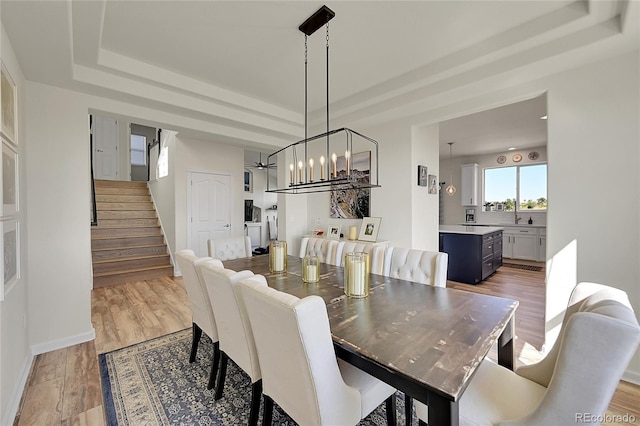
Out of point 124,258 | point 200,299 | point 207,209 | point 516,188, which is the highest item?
point 516,188

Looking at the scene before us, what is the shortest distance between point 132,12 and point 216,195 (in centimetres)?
388

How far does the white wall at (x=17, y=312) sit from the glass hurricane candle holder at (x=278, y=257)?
1696 mm

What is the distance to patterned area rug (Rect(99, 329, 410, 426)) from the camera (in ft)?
5.48

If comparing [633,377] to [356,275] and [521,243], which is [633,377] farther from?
[521,243]

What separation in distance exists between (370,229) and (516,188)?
507 centimetres

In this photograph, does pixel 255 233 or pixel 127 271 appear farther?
pixel 255 233

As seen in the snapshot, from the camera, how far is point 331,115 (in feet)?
13.4

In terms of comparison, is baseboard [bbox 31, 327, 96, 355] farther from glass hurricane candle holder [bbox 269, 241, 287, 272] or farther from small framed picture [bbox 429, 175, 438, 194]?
small framed picture [bbox 429, 175, 438, 194]

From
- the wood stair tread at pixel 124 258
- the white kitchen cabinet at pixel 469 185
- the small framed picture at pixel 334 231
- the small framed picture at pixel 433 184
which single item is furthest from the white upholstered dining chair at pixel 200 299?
the white kitchen cabinet at pixel 469 185

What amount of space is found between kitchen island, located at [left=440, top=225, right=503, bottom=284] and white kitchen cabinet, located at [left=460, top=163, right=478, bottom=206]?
2.46 metres

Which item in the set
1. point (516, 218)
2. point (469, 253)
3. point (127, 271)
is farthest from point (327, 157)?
point (516, 218)

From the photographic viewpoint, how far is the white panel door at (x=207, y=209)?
530 centimetres

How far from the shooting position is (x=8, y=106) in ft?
6.09

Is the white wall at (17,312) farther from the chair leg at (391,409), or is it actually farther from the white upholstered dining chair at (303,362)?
the chair leg at (391,409)
